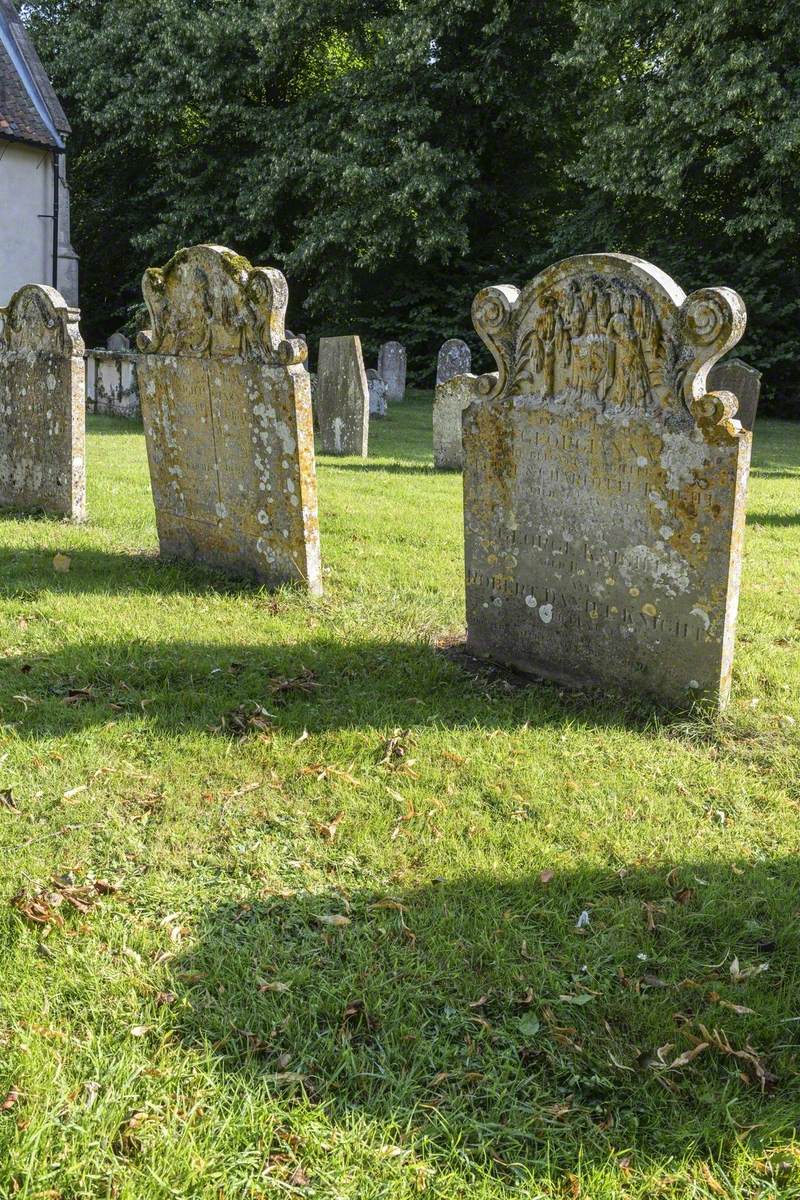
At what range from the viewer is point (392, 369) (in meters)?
24.0

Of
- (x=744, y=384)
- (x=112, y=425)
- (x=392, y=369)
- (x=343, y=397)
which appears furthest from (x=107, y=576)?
(x=392, y=369)

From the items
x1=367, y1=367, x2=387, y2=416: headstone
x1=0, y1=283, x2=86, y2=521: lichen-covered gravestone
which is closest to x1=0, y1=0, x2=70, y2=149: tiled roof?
x1=367, y1=367, x2=387, y2=416: headstone

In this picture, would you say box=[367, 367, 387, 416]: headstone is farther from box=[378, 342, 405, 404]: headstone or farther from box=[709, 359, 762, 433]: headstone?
box=[709, 359, 762, 433]: headstone

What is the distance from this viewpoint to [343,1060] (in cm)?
265

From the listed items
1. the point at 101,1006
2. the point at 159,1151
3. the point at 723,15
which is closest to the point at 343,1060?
the point at 159,1151

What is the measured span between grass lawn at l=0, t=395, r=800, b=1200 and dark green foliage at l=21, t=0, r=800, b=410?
692 inches

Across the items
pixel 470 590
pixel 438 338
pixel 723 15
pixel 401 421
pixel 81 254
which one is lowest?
pixel 470 590

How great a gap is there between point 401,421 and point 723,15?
10.0 metres

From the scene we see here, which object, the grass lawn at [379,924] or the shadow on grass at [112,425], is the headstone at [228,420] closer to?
the grass lawn at [379,924]

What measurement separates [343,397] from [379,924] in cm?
1182

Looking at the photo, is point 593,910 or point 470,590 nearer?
point 593,910

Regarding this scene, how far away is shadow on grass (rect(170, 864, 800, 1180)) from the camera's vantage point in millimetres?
2490

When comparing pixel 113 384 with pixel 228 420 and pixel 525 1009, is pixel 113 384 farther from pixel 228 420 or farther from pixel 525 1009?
pixel 525 1009

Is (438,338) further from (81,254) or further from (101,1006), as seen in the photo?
(101,1006)
